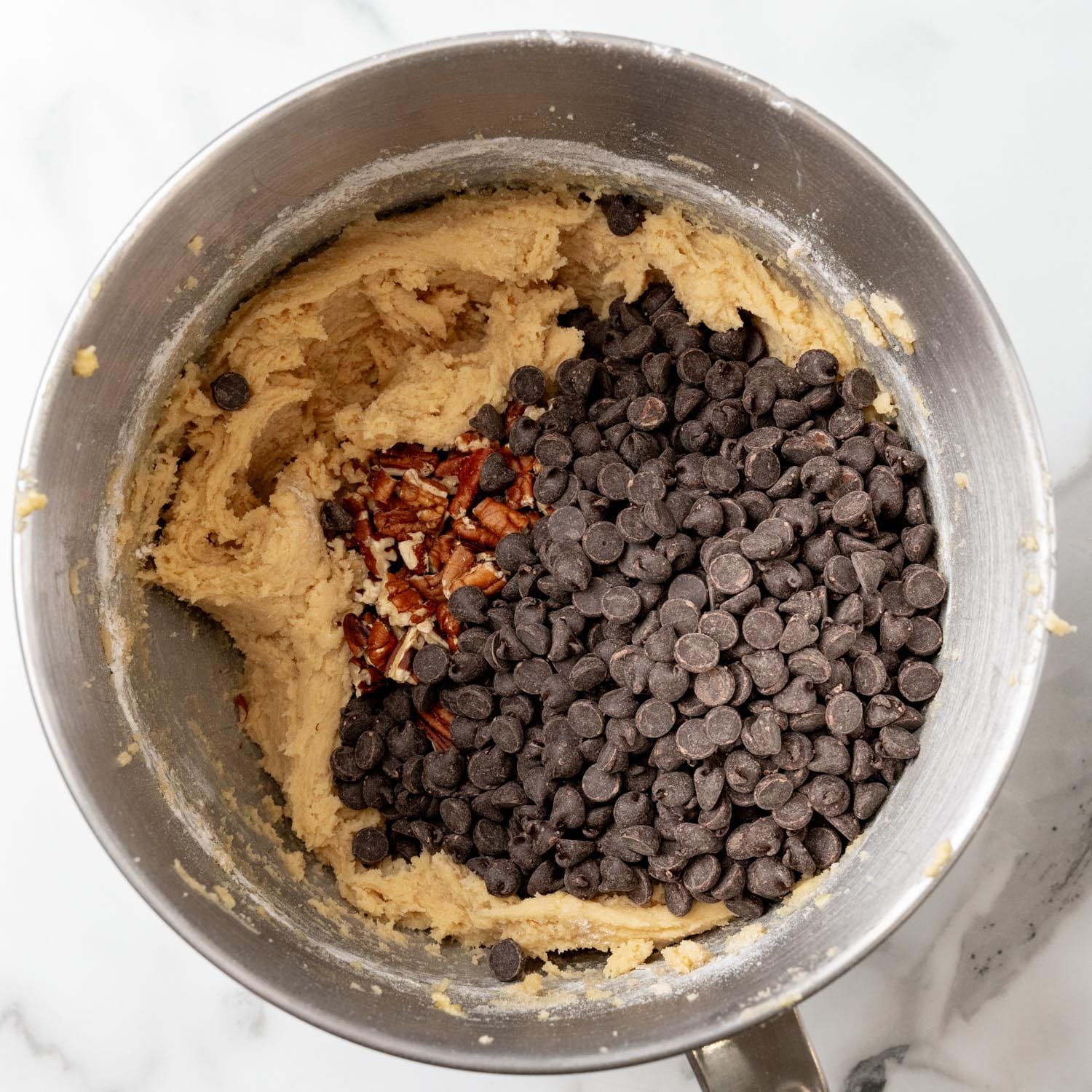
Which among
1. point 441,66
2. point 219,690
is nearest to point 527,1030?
point 219,690

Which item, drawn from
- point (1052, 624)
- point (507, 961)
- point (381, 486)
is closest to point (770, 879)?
point (507, 961)

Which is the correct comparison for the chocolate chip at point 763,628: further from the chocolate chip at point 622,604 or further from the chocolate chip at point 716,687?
the chocolate chip at point 622,604

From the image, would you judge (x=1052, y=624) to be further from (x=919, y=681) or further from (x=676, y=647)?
(x=676, y=647)

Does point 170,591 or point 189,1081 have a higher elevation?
point 170,591

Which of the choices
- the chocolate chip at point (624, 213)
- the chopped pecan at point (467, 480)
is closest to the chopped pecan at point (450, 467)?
the chopped pecan at point (467, 480)

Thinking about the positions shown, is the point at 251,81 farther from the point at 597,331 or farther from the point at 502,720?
the point at 502,720

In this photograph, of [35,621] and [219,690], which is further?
[219,690]

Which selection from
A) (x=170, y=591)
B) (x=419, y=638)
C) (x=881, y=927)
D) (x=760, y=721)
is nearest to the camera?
(x=881, y=927)

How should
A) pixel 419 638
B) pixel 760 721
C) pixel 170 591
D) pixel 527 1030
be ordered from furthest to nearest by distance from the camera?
pixel 419 638 → pixel 170 591 → pixel 760 721 → pixel 527 1030
